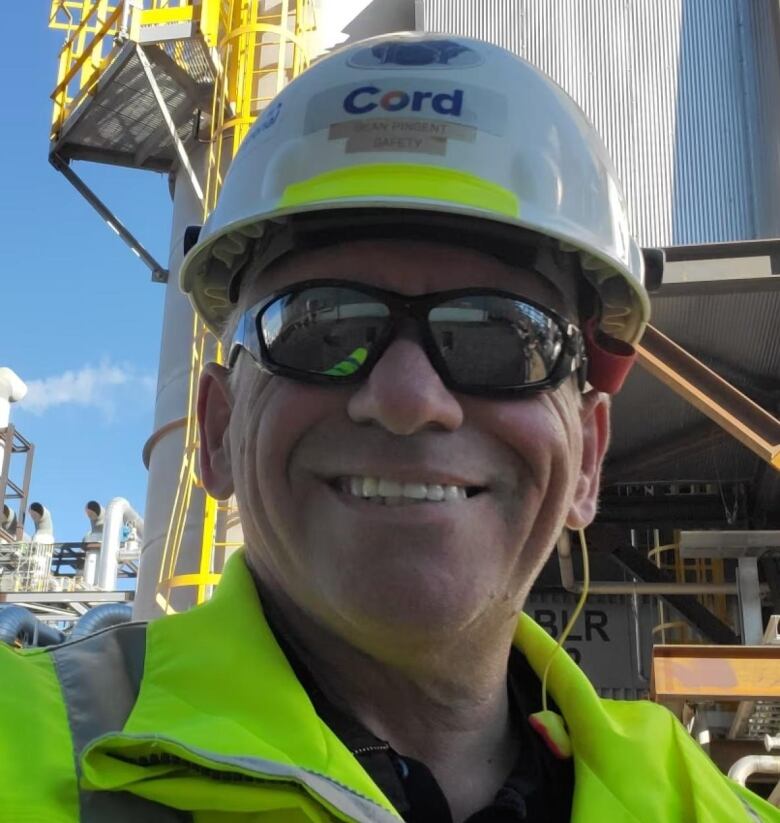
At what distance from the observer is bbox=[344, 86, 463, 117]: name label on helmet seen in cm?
196

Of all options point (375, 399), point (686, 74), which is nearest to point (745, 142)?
point (686, 74)

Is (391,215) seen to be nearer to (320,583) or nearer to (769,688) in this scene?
(320,583)

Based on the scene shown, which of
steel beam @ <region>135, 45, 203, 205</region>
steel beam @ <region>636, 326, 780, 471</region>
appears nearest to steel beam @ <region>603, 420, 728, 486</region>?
steel beam @ <region>636, 326, 780, 471</region>

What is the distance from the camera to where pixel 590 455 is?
2.21 m

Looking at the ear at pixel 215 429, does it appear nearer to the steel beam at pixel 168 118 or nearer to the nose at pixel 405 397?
the nose at pixel 405 397

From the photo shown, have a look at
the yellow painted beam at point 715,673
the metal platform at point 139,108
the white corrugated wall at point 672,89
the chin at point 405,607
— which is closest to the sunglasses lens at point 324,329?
the chin at point 405,607

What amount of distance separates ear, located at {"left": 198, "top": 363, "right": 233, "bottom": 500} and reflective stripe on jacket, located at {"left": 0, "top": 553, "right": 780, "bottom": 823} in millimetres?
236

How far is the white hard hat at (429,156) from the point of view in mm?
1902

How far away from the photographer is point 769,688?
6074mm

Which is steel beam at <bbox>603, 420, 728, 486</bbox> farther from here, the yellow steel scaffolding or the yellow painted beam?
the yellow steel scaffolding

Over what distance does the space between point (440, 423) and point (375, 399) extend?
0.11 meters

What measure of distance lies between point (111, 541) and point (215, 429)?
81.6 feet

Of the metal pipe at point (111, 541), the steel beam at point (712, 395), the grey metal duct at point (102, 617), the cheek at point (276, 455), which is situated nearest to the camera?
the cheek at point (276, 455)

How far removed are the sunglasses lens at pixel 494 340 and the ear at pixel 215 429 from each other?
1.65 feet
